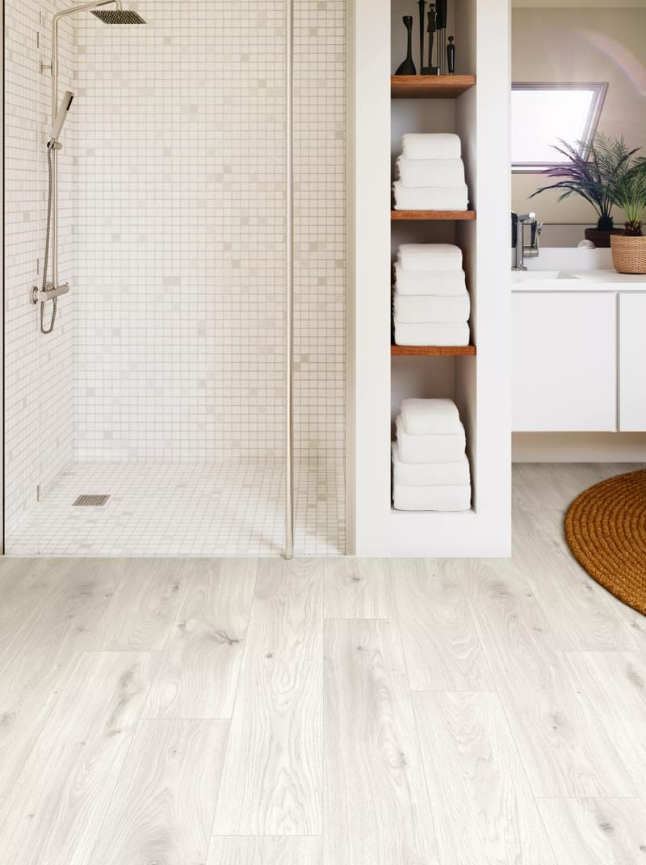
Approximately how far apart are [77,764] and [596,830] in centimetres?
96

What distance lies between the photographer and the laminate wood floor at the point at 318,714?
167cm

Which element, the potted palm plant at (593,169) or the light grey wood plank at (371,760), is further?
the potted palm plant at (593,169)

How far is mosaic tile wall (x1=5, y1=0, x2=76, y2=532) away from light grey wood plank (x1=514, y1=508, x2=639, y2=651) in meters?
1.65

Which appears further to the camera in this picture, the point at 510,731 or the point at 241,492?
the point at 241,492

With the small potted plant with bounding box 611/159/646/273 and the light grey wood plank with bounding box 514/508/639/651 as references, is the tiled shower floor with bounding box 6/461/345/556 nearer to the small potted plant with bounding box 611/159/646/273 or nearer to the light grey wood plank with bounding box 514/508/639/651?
the light grey wood plank with bounding box 514/508/639/651

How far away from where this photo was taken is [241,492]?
3521 mm

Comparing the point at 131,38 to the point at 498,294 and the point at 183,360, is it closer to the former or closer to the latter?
the point at 183,360

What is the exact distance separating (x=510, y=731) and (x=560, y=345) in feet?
7.30

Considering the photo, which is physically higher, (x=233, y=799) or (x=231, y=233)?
(x=231, y=233)

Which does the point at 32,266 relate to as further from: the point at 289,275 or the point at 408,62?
the point at 408,62

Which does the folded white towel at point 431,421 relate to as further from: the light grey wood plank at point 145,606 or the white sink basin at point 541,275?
the white sink basin at point 541,275

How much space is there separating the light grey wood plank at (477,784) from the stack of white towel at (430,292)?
1274 mm

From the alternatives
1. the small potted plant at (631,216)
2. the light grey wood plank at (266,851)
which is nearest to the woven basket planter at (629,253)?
the small potted plant at (631,216)

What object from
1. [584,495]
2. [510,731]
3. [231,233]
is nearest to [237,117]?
[231,233]
